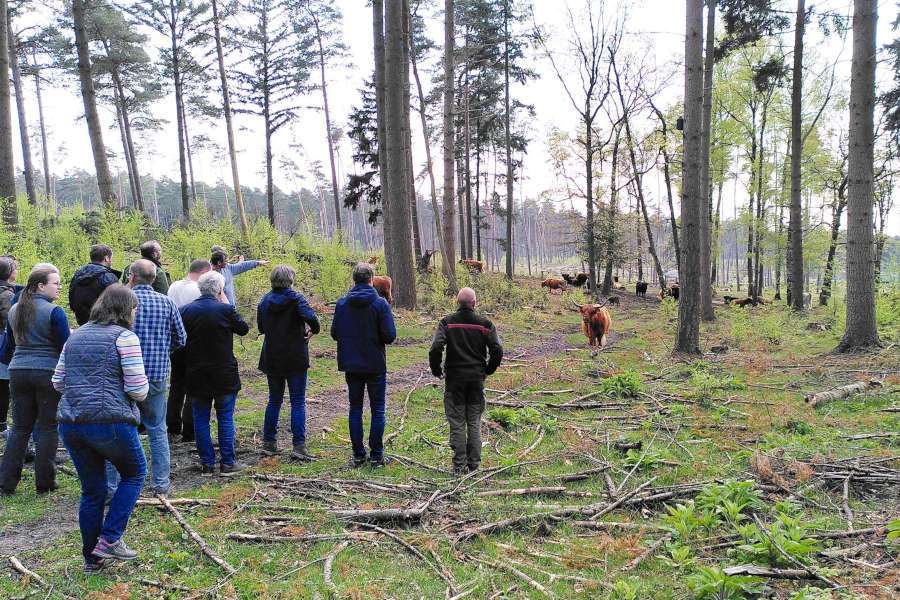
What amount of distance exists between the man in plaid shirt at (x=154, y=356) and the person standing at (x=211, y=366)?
0.43 metres

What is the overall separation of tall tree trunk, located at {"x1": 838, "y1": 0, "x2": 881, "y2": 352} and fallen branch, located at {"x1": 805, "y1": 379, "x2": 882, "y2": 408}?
2779 mm

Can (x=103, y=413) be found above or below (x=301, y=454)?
above

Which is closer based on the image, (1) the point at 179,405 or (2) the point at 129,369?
(2) the point at 129,369

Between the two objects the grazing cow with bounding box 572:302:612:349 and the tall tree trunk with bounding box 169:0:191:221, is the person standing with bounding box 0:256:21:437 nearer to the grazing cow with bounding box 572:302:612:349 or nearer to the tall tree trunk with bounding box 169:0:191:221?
the grazing cow with bounding box 572:302:612:349

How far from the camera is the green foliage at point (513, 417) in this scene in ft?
23.5

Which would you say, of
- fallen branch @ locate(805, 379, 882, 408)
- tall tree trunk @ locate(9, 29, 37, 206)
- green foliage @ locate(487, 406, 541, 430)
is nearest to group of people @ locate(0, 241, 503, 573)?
green foliage @ locate(487, 406, 541, 430)

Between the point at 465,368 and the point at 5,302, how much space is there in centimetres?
492

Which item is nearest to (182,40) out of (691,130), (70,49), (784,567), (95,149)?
(70,49)

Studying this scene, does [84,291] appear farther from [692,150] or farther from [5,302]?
[692,150]

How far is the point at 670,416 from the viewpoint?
285 inches

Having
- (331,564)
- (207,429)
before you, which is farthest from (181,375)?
(331,564)

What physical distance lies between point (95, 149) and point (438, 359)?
15.2 meters

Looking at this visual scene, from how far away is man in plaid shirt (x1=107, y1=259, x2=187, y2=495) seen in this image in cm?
475

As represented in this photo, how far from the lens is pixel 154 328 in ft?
15.9
